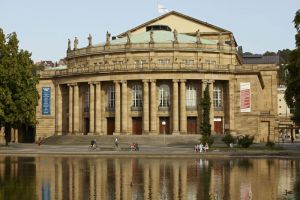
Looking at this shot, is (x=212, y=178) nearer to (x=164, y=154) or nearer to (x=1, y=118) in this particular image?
(x=164, y=154)

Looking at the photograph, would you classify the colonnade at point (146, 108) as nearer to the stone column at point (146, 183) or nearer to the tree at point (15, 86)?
the tree at point (15, 86)

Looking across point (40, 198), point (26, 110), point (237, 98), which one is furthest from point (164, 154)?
point (237, 98)

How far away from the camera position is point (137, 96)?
96.1 m

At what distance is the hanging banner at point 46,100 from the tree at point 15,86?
31.4m

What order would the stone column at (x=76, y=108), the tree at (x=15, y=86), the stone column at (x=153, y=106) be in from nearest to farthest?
the tree at (x=15, y=86) → the stone column at (x=153, y=106) → the stone column at (x=76, y=108)

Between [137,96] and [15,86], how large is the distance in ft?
92.6

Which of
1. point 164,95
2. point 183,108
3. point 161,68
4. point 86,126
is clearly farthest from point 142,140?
point 86,126

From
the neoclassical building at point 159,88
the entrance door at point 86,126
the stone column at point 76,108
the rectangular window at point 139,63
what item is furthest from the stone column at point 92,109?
the rectangular window at point 139,63

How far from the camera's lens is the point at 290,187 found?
27844 millimetres

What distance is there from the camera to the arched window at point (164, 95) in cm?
9512

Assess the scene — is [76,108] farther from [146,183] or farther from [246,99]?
[146,183]

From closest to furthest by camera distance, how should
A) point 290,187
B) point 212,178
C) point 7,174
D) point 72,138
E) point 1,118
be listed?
point 290,187 < point 212,178 < point 7,174 < point 1,118 < point 72,138

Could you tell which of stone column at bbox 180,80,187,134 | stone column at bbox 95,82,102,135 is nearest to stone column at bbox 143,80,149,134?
stone column at bbox 180,80,187,134

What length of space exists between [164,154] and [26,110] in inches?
888
